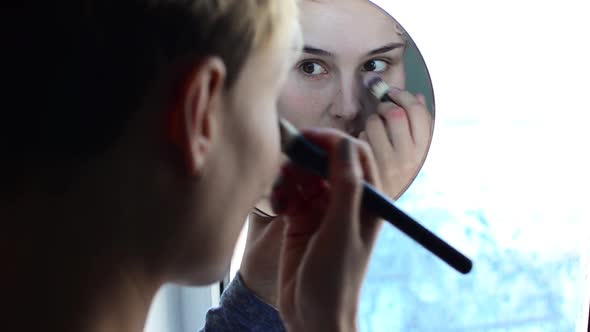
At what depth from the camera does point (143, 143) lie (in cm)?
36

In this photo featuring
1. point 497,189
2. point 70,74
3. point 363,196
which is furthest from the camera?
Result: point 497,189

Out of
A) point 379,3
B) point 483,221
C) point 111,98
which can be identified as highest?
point 379,3

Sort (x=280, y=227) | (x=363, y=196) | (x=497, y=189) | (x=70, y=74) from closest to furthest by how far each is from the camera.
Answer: (x=70, y=74) → (x=363, y=196) → (x=280, y=227) → (x=497, y=189)

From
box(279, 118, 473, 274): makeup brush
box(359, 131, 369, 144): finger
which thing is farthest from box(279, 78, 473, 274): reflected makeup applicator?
box(359, 131, 369, 144): finger

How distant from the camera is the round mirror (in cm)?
61

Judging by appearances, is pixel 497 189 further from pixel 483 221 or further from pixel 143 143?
pixel 143 143

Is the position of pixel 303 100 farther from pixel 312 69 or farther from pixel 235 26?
pixel 235 26

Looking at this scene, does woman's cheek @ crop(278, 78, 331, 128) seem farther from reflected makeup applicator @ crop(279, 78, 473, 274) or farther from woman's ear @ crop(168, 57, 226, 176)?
woman's ear @ crop(168, 57, 226, 176)

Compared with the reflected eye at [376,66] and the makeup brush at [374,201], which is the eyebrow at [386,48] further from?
the makeup brush at [374,201]

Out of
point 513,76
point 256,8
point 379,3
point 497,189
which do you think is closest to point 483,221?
point 497,189

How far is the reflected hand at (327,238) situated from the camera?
450 mm

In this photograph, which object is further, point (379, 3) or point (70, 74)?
point (379, 3)

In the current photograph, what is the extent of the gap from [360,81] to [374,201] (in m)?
0.17

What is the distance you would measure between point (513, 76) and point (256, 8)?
1.37ft
